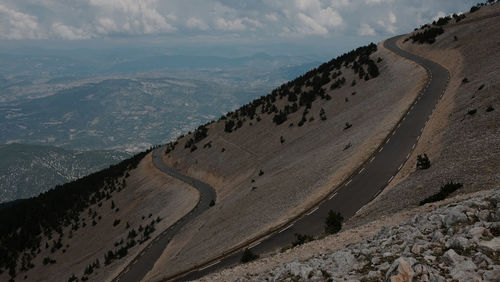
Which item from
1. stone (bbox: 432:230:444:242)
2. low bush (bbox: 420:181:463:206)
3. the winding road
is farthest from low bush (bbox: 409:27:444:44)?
stone (bbox: 432:230:444:242)

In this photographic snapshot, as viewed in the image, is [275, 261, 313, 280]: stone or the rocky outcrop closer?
the rocky outcrop

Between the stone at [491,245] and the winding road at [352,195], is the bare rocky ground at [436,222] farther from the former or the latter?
the winding road at [352,195]

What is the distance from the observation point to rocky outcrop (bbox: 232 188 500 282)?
7.20 meters

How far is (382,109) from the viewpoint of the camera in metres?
41.2

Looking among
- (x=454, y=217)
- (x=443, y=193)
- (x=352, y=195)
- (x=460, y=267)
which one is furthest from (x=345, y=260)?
(x=352, y=195)

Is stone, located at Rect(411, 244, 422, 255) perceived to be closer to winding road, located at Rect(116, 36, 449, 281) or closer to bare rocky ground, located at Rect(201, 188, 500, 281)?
bare rocky ground, located at Rect(201, 188, 500, 281)

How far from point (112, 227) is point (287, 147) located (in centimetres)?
2901

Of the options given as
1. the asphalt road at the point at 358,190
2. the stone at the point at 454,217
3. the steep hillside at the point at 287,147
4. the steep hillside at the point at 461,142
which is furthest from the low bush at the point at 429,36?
the stone at the point at 454,217

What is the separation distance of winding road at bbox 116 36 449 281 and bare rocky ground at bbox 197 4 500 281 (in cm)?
115

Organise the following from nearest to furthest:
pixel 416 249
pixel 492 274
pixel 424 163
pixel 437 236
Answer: pixel 492 274 → pixel 416 249 → pixel 437 236 → pixel 424 163

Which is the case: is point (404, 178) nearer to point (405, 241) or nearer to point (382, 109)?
point (405, 241)

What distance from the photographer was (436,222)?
380 inches

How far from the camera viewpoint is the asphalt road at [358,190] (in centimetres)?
2028

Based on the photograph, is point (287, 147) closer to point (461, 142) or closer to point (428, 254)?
point (461, 142)
